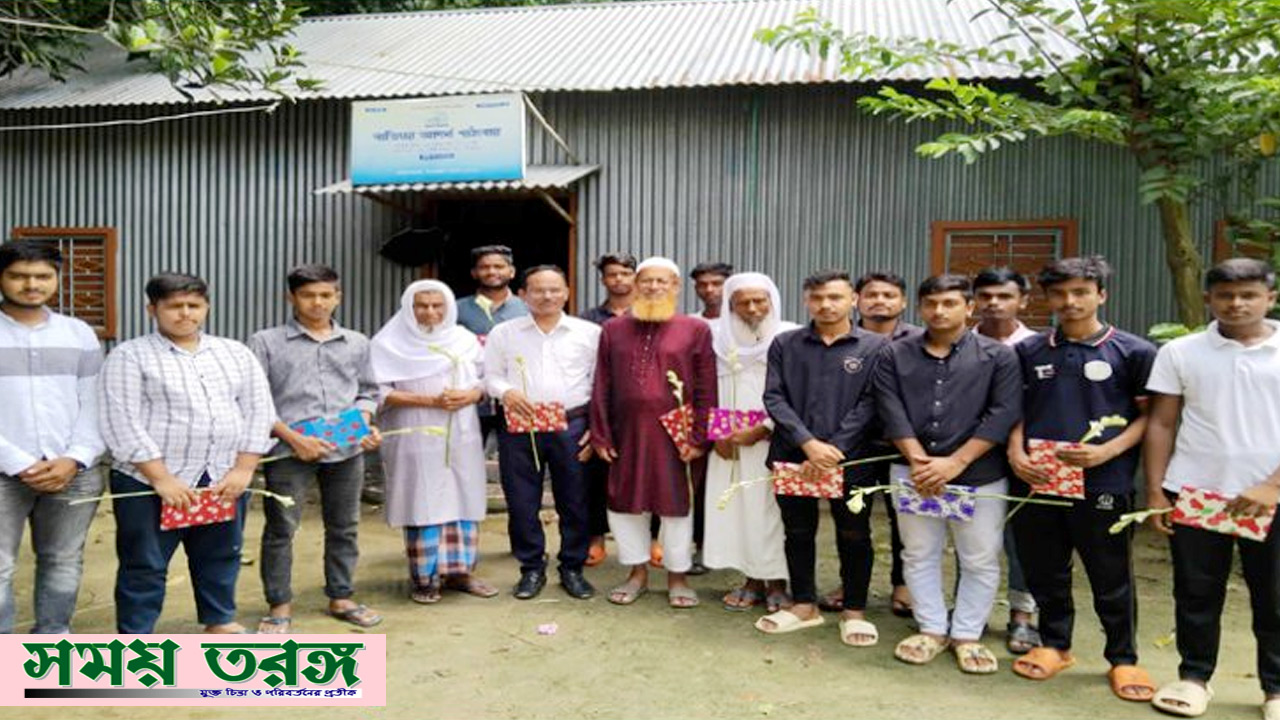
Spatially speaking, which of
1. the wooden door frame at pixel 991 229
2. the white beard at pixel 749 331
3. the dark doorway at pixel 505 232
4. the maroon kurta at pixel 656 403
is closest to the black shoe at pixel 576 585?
the maroon kurta at pixel 656 403

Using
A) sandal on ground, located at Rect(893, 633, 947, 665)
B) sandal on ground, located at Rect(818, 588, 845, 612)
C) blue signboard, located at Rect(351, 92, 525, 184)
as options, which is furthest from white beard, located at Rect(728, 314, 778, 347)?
blue signboard, located at Rect(351, 92, 525, 184)

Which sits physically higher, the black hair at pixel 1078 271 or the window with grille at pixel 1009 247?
the window with grille at pixel 1009 247

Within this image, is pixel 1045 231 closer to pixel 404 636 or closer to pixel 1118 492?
pixel 1118 492

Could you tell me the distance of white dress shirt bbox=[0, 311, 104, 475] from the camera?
3.30 meters

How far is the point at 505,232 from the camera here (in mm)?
10188

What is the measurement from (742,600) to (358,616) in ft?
5.86

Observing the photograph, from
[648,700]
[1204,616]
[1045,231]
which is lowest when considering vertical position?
[648,700]

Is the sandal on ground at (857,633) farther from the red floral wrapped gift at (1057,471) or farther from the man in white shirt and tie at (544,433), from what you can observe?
the man in white shirt and tie at (544,433)

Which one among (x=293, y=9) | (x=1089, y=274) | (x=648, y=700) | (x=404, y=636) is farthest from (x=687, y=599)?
(x=293, y=9)

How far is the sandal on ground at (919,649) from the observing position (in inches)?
143

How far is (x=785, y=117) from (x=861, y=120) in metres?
0.58

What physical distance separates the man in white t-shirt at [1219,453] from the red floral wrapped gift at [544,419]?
8.09 ft

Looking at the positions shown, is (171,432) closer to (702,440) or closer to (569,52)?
(702,440)

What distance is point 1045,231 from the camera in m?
6.71
